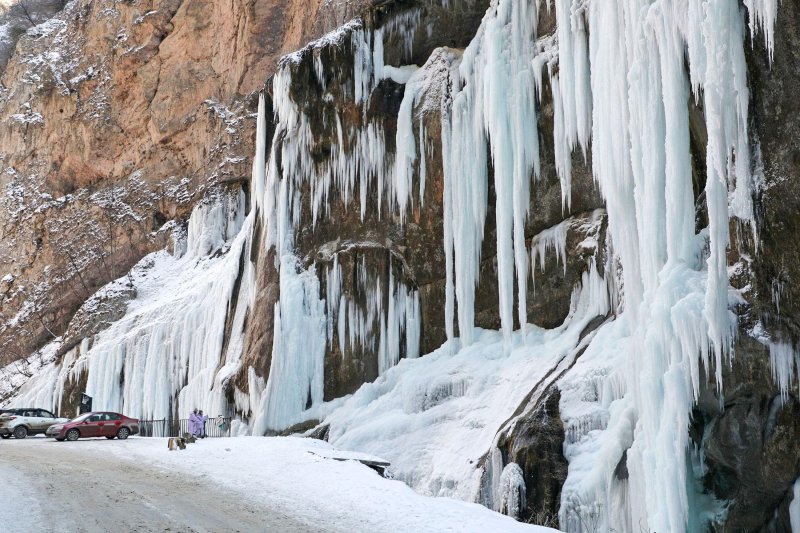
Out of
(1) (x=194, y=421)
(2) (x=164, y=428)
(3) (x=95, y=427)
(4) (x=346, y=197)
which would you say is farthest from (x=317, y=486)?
(2) (x=164, y=428)

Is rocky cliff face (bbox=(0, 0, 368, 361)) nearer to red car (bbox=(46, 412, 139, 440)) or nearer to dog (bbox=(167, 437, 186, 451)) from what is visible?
red car (bbox=(46, 412, 139, 440))

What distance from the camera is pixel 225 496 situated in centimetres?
1160

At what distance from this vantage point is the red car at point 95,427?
77.0 ft

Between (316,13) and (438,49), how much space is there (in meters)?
14.9

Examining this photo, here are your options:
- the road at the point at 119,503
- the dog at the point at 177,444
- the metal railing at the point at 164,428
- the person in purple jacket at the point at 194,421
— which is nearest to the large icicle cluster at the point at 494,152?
the dog at the point at 177,444

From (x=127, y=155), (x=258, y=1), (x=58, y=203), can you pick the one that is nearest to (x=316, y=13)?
(x=258, y=1)

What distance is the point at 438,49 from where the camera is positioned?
23.0 meters

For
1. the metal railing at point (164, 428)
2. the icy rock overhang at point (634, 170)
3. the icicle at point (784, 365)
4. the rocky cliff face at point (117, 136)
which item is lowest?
the metal railing at point (164, 428)

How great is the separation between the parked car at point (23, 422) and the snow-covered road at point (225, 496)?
404 inches

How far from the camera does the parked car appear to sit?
25.9 metres

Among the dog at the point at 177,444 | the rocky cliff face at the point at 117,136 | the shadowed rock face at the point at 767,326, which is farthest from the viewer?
the rocky cliff face at the point at 117,136

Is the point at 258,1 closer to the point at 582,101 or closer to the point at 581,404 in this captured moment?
the point at 582,101

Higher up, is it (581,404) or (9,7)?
(9,7)

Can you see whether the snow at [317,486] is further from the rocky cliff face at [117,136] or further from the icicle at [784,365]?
the rocky cliff face at [117,136]
